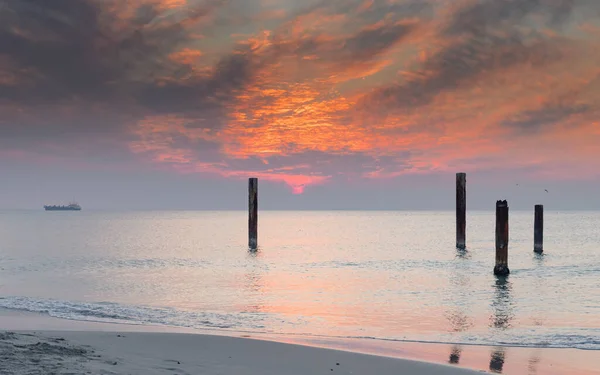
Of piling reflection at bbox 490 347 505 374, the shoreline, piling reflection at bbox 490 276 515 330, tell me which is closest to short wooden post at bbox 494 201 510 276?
piling reflection at bbox 490 276 515 330

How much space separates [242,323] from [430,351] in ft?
20.2

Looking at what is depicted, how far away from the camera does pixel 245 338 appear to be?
1270cm

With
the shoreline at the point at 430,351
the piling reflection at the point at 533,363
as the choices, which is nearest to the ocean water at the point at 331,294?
the shoreline at the point at 430,351

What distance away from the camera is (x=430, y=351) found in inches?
486

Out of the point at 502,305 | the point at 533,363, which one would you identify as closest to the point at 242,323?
the point at 533,363

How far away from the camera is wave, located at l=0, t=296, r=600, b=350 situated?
1376 centimetres

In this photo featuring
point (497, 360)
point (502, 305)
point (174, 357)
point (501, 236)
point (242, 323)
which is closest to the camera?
point (174, 357)

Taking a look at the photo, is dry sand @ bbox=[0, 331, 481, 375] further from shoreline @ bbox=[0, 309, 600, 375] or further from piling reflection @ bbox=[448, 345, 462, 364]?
piling reflection @ bbox=[448, 345, 462, 364]

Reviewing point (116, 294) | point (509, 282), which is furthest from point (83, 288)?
point (509, 282)

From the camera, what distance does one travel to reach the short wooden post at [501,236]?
2791 centimetres

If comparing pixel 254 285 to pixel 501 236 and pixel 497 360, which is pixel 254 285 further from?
pixel 497 360

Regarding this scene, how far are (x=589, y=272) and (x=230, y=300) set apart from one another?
924 inches

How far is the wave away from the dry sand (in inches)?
A: 112

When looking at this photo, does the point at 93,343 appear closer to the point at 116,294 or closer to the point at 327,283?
the point at 116,294
